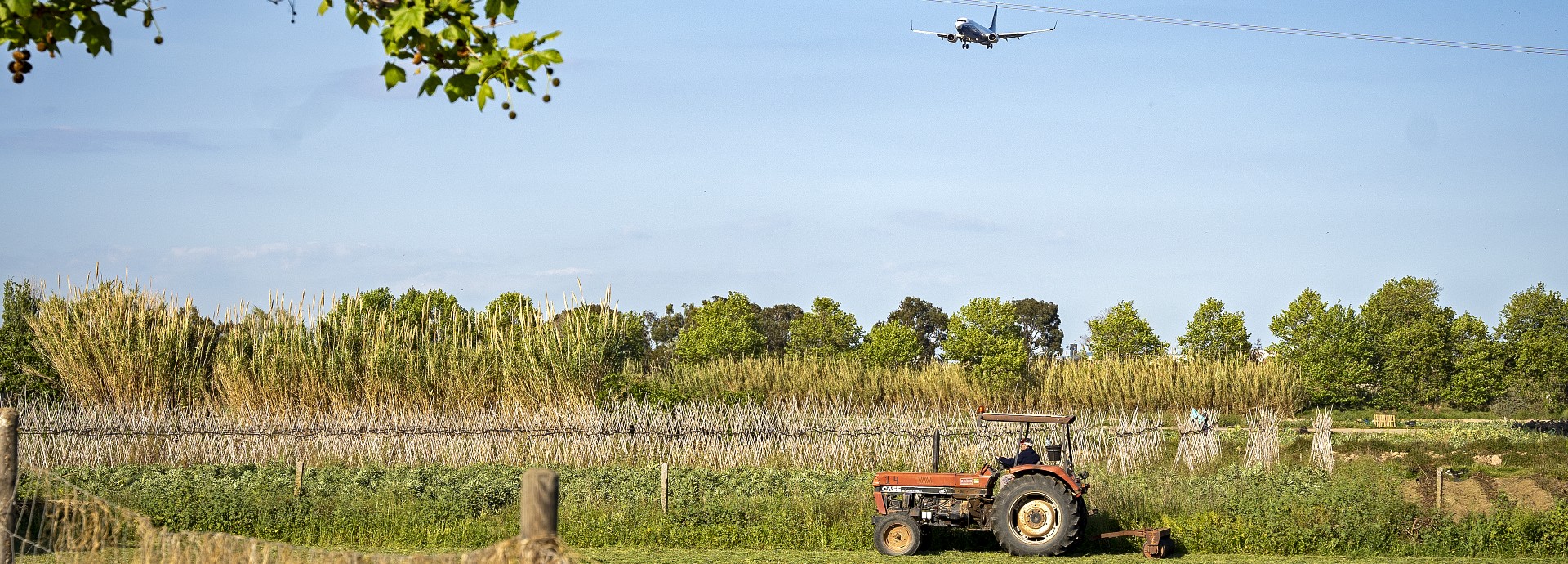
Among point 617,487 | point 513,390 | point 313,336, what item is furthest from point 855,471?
point 313,336

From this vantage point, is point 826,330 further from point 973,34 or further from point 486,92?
point 486,92

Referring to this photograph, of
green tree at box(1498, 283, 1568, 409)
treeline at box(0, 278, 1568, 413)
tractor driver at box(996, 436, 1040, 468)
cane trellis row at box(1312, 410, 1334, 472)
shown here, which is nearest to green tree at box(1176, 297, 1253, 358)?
treeline at box(0, 278, 1568, 413)

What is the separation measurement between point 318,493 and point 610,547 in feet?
12.4

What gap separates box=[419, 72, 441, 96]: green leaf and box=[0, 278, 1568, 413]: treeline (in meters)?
17.4

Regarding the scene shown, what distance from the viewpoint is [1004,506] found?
11195mm

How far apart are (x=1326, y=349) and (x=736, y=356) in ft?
63.6

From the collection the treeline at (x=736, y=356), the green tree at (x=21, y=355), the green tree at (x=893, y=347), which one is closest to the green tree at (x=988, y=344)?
the treeline at (x=736, y=356)

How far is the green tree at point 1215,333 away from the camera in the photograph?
4328cm

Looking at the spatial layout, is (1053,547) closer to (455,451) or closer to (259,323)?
(455,451)

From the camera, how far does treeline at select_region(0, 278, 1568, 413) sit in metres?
22.5

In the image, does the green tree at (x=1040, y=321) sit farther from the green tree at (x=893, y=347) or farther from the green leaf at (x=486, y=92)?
the green leaf at (x=486, y=92)

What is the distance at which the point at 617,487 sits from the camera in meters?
14.6

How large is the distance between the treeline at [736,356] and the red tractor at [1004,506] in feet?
36.2

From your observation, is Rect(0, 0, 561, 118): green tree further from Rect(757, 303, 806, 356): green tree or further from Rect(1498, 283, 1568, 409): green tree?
Rect(757, 303, 806, 356): green tree
